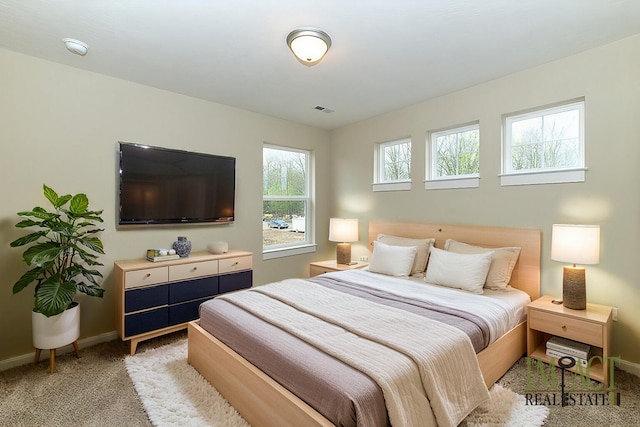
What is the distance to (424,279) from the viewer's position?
312cm

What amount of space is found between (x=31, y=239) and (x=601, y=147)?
4.56 meters

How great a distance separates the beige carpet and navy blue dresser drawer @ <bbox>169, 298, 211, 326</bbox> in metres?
0.50

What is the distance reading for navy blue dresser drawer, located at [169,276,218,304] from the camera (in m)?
2.85

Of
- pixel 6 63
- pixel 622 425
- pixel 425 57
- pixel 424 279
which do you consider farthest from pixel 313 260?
pixel 6 63

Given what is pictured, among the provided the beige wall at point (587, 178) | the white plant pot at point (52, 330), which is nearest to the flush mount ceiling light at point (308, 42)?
the beige wall at point (587, 178)

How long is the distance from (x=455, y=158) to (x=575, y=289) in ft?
5.74

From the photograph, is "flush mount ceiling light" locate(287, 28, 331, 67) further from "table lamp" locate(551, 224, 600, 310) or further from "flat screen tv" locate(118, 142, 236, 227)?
"table lamp" locate(551, 224, 600, 310)

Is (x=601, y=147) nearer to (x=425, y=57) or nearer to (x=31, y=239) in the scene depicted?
(x=425, y=57)

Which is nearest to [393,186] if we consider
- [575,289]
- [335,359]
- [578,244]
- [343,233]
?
[343,233]

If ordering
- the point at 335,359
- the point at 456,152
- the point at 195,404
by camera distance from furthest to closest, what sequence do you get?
1. the point at 456,152
2. the point at 195,404
3. the point at 335,359

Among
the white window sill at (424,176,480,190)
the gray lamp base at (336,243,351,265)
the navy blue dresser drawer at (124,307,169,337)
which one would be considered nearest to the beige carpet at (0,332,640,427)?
the navy blue dresser drawer at (124,307,169,337)

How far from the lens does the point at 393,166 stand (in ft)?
13.7

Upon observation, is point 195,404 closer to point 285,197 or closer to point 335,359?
point 335,359

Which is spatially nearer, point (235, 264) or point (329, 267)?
point (235, 264)
